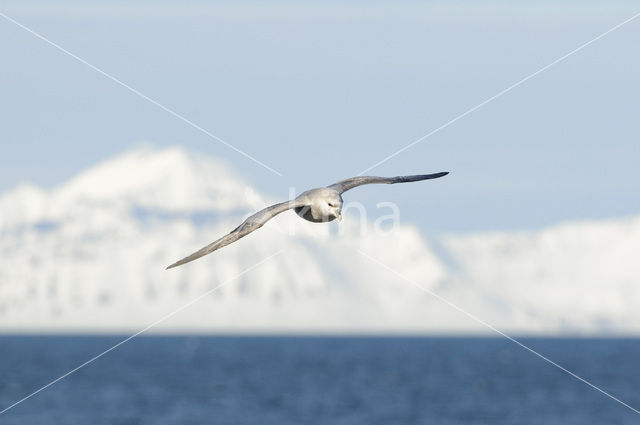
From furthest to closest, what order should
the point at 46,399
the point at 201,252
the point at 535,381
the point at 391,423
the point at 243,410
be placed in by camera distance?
1. the point at 535,381
2. the point at 46,399
3. the point at 243,410
4. the point at 391,423
5. the point at 201,252

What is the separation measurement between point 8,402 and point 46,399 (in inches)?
422

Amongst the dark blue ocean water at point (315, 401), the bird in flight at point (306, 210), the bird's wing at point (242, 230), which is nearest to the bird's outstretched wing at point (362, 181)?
the bird in flight at point (306, 210)

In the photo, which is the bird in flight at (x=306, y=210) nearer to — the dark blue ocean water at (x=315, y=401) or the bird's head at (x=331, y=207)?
the bird's head at (x=331, y=207)

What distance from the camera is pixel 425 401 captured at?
6068 inches

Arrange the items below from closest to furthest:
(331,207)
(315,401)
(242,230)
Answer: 1. (242,230)
2. (331,207)
3. (315,401)

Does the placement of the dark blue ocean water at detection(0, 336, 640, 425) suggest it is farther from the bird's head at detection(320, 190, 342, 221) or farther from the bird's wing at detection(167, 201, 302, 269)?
the bird's wing at detection(167, 201, 302, 269)

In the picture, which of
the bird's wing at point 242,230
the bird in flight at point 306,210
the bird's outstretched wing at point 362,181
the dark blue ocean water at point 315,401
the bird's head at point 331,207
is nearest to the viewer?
the bird's wing at point 242,230

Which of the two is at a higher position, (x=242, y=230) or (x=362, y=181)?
(x=362, y=181)

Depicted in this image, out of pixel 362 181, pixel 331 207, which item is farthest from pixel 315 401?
pixel 331 207

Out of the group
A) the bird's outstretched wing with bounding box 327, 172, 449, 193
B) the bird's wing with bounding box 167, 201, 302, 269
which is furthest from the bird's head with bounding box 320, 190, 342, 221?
the bird's outstretched wing with bounding box 327, 172, 449, 193

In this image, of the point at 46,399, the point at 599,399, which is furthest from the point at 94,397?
the point at 599,399

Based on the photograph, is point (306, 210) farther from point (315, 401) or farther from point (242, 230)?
point (315, 401)

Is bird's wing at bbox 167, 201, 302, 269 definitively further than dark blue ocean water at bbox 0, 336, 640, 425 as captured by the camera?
No

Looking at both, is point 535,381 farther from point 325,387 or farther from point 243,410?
point 243,410
